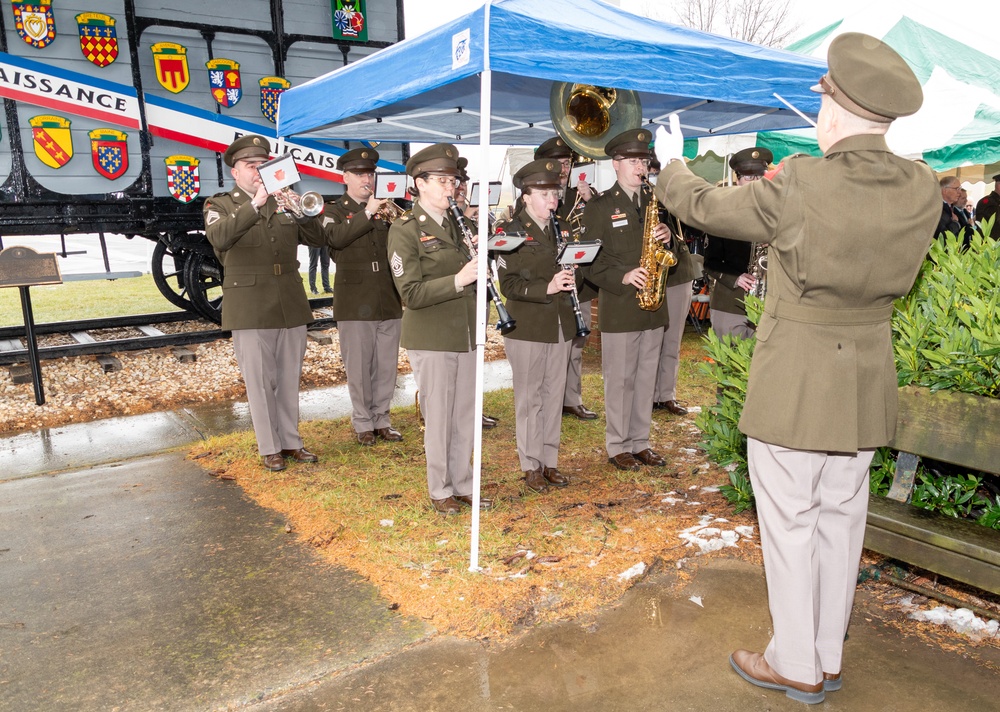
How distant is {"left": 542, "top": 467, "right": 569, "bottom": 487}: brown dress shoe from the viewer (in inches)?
193

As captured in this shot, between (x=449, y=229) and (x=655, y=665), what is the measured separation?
8.28ft

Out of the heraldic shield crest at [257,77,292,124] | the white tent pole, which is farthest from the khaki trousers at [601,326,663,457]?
the heraldic shield crest at [257,77,292,124]

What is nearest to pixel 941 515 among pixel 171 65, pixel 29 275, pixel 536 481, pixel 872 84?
pixel 872 84

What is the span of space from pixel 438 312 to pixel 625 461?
175 cm

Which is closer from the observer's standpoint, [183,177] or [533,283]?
[533,283]

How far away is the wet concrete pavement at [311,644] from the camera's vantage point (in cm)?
281

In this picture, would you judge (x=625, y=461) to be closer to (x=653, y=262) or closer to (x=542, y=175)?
(x=653, y=262)

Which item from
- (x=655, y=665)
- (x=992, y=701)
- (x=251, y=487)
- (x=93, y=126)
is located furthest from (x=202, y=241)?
(x=992, y=701)

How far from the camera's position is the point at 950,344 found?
10.0 ft

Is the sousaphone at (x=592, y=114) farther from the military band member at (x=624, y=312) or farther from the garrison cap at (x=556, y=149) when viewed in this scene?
the garrison cap at (x=556, y=149)

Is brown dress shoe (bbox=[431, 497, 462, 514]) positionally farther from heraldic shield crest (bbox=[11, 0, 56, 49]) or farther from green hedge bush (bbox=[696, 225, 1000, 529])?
heraldic shield crest (bbox=[11, 0, 56, 49])

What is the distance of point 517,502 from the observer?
15.2 ft

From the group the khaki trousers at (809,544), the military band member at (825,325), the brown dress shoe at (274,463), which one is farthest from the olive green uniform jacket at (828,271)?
the brown dress shoe at (274,463)

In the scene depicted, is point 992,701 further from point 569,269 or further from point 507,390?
point 507,390
